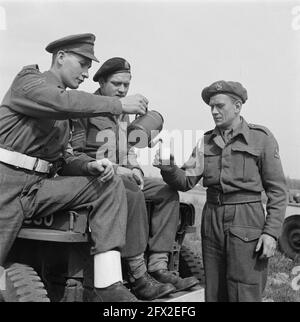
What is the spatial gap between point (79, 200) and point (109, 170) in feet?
0.84

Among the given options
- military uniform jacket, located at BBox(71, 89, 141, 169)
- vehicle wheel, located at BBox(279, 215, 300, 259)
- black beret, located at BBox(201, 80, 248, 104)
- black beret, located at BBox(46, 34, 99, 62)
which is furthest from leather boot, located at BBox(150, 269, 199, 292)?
vehicle wheel, located at BBox(279, 215, 300, 259)

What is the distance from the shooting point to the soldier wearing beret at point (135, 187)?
3348 mm

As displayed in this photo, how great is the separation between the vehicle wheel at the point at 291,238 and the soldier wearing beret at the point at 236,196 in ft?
13.6

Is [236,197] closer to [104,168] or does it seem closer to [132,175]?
[132,175]

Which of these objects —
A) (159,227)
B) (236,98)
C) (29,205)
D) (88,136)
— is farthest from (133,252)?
(236,98)

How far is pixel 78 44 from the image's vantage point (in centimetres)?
332

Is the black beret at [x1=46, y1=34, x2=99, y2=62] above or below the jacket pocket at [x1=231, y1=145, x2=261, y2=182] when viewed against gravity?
above

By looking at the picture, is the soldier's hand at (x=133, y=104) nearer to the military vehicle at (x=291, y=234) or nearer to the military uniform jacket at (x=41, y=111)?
the military uniform jacket at (x=41, y=111)

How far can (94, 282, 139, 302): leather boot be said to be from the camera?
288 centimetres

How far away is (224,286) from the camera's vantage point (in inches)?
149

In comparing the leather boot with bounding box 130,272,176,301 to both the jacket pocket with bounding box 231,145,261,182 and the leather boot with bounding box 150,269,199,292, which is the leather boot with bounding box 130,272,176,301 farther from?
the jacket pocket with bounding box 231,145,261,182

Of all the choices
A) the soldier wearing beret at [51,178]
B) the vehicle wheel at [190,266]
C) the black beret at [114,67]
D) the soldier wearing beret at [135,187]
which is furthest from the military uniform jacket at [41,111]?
the vehicle wheel at [190,266]

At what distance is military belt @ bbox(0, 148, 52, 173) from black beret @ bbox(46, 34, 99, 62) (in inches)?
30.7

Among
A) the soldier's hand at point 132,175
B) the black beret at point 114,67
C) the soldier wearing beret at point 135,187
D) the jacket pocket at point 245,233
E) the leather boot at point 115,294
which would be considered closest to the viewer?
the leather boot at point 115,294
